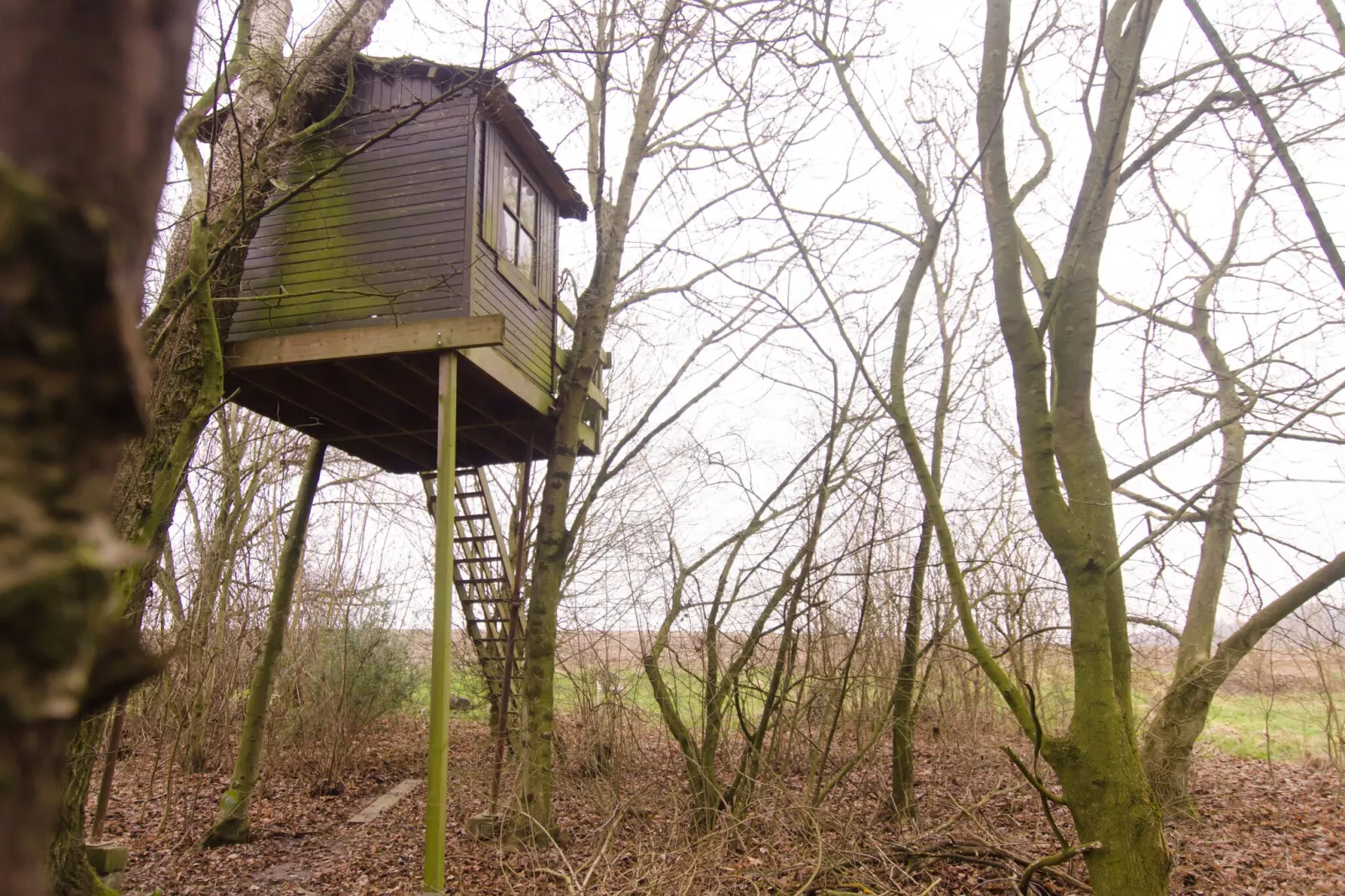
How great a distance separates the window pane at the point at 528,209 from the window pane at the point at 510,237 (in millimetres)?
Result: 272

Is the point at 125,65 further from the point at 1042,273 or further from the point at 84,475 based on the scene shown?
the point at 1042,273

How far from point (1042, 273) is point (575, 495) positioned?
29.5 ft

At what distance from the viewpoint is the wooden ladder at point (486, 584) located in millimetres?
10875

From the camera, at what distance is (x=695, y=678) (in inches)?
289

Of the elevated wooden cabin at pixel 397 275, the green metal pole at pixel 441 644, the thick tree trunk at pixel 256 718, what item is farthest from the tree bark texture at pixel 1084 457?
the thick tree trunk at pixel 256 718

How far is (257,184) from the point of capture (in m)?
6.21

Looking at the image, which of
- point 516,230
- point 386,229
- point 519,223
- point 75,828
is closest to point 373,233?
point 386,229

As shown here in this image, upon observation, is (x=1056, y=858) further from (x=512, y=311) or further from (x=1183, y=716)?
(x=512, y=311)

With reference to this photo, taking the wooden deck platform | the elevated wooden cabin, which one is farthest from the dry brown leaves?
the elevated wooden cabin

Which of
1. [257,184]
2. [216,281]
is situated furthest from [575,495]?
[257,184]

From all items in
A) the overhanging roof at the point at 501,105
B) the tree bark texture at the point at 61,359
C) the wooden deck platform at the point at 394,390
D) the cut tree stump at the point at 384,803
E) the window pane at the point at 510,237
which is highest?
the overhanging roof at the point at 501,105

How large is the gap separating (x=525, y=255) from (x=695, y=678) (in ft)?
17.0

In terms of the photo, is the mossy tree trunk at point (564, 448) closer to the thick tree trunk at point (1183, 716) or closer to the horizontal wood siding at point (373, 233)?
the horizontal wood siding at point (373, 233)

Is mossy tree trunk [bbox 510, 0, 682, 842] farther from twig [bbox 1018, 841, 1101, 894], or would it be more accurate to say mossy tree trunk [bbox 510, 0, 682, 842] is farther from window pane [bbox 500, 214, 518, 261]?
twig [bbox 1018, 841, 1101, 894]
